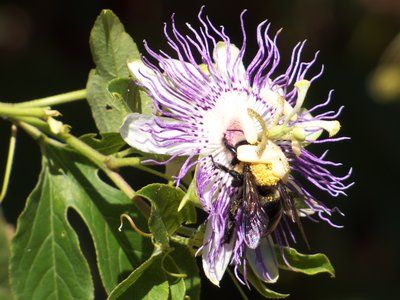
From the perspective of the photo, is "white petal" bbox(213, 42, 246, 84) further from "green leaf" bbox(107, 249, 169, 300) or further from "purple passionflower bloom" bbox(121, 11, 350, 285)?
"green leaf" bbox(107, 249, 169, 300)

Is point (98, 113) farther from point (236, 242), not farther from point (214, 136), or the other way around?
point (236, 242)


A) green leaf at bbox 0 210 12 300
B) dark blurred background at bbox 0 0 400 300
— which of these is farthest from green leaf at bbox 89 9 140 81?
dark blurred background at bbox 0 0 400 300

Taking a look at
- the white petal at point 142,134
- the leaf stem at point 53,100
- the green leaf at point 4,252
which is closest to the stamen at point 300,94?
the white petal at point 142,134

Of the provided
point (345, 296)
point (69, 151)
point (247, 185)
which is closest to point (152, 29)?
point (345, 296)

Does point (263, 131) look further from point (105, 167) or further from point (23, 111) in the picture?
point (23, 111)

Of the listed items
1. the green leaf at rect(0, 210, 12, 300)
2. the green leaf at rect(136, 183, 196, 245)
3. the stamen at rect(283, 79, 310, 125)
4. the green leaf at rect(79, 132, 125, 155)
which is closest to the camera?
the green leaf at rect(136, 183, 196, 245)

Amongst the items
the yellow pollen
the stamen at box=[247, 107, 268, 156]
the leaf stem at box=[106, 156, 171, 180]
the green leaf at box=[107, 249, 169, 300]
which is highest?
the stamen at box=[247, 107, 268, 156]

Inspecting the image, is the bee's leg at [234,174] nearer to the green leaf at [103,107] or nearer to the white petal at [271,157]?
the white petal at [271,157]
